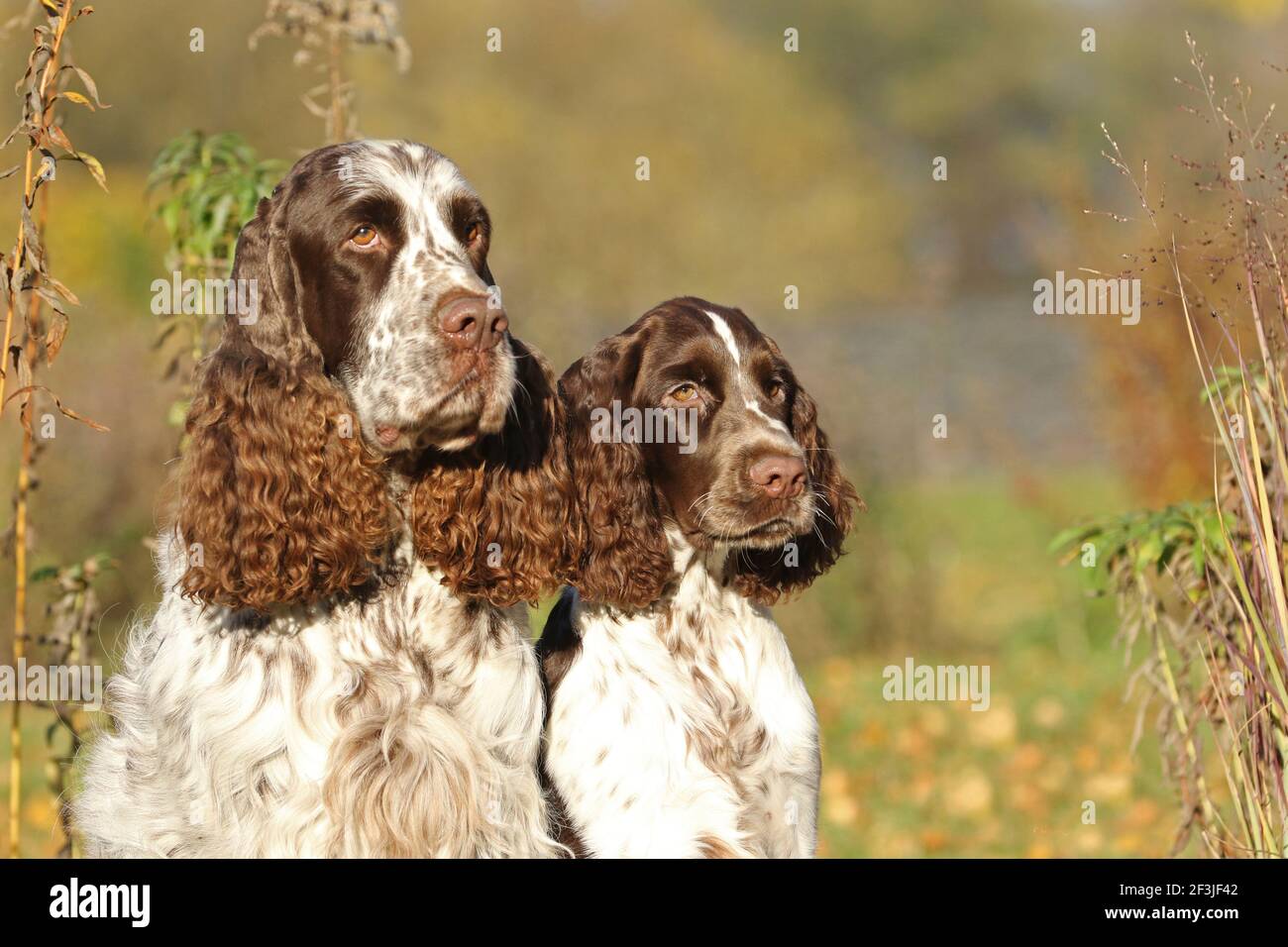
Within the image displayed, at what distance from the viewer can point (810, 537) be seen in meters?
4.50

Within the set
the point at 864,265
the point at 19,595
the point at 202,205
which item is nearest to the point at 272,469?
the point at 19,595

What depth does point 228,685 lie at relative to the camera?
338 centimetres

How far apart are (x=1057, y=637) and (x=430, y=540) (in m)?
7.99

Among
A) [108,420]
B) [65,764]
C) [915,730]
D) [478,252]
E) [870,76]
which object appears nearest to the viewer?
[478,252]

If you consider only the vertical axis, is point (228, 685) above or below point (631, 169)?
below

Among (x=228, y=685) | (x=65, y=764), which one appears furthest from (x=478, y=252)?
(x=65, y=764)

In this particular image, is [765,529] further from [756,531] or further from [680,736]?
[680,736]

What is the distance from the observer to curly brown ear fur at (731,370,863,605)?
4.25 m

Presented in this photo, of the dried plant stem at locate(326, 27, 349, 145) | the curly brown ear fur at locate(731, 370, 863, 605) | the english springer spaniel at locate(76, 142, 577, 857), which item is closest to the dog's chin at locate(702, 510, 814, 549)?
the curly brown ear fur at locate(731, 370, 863, 605)

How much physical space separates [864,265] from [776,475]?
70.7ft

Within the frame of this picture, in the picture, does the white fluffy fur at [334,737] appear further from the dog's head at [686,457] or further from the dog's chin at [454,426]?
the dog's head at [686,457]

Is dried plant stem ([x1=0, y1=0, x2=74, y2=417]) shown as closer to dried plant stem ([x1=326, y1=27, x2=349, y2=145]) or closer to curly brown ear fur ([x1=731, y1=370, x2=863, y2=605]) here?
dried plant stem ([x1=326, y1=27, x2=349, y2=145])

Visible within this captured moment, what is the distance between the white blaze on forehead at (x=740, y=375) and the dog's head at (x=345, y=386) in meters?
0.89

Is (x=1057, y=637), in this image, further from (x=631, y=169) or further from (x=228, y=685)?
(x=631, y=169)
